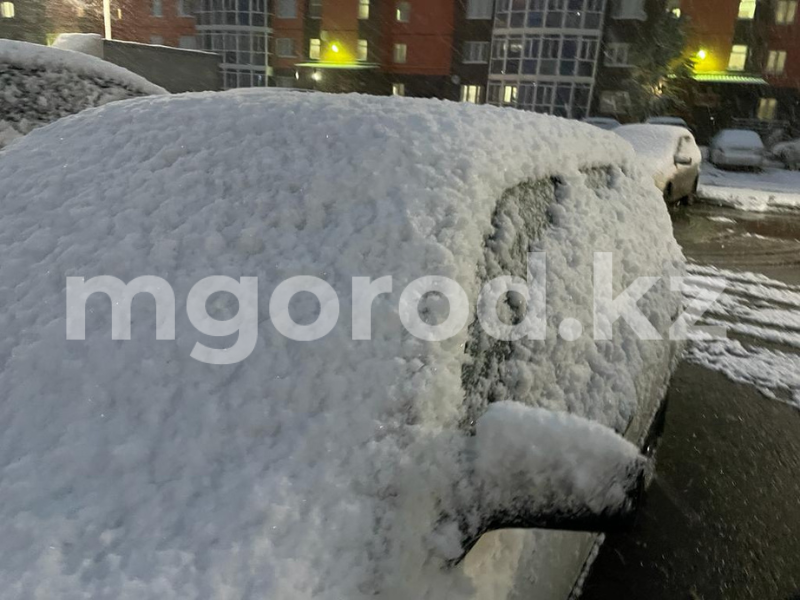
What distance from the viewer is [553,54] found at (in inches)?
1250

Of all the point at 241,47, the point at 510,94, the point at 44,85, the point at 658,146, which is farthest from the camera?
the point at 241,47

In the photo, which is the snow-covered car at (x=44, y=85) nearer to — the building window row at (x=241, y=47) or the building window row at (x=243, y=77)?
the building window row at (x=243, y=77)

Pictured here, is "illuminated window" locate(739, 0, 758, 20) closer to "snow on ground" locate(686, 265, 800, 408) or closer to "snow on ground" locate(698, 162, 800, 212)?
"snow on ground" locate(698, 162, 800, 212)

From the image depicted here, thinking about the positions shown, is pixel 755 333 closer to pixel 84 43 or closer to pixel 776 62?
pixel 84 43

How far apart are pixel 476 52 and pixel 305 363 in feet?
116

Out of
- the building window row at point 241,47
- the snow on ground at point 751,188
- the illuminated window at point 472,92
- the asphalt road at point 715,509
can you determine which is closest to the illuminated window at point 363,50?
the illuminated window at point 472,92

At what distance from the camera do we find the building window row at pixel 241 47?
129 ft

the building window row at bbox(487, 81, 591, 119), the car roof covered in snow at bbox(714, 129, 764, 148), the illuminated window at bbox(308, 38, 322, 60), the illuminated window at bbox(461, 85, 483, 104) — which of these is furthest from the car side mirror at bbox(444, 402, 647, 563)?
the illuminated window at bbox(308, 38, 322, 60)

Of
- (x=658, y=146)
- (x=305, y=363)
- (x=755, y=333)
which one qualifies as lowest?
(x=755, y=333)

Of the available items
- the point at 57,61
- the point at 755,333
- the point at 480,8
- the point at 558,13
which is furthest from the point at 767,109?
the point at 57,61

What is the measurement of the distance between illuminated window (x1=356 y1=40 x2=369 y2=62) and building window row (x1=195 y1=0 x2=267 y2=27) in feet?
22.3

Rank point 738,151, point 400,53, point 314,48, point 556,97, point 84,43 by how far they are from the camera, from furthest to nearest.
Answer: point 314,48 < point 400,53 < point 556,97 < point 738,151 < point 84,43

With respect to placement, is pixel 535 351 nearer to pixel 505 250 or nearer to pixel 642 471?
pixel 505 250

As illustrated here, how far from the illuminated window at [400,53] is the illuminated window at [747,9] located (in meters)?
16.2
